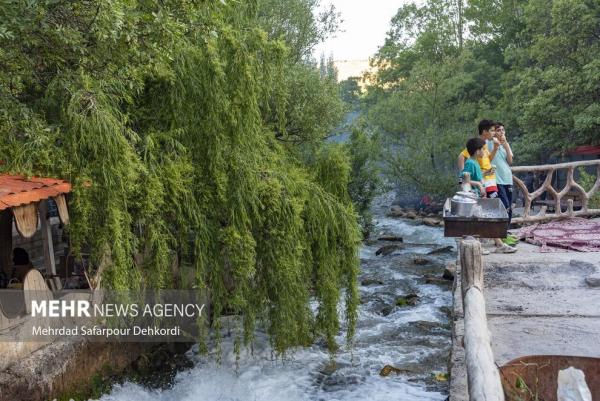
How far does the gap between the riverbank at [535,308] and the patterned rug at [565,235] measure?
0.54m

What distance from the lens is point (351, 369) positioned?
32.8ft

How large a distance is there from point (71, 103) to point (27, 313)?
9.70 feet

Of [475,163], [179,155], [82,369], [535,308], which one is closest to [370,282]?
[475,163]

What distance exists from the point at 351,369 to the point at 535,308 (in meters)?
4.17

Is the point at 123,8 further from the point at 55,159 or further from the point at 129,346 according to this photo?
the point at 129,346

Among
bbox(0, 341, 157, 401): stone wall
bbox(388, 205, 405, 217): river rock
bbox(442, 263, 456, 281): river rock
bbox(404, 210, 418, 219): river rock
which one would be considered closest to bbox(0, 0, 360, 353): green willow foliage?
bbox(0, 341, 157, 401): stone wall

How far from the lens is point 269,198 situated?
25.2 feet

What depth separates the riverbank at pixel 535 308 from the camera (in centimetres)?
553

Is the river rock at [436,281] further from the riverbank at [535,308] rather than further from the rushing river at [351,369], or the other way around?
the riverbank at [535,308]

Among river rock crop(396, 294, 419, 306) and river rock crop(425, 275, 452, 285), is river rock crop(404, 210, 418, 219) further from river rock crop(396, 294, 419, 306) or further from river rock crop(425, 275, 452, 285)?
river rock crop(396, 294, 419, 306)

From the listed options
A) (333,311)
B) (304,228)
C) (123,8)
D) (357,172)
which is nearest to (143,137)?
(123,8)

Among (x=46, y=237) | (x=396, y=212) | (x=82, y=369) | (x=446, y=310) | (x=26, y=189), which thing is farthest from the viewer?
(x=396, y=212)

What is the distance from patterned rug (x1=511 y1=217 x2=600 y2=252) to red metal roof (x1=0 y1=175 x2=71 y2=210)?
749 cm

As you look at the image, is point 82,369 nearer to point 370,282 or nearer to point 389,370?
point 389,370
